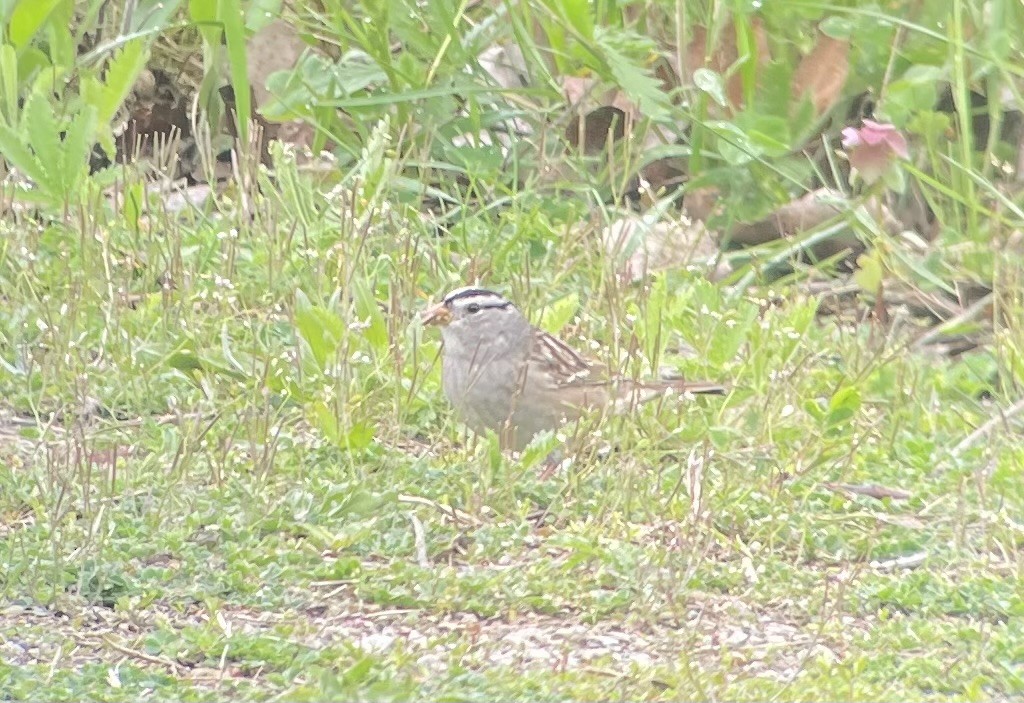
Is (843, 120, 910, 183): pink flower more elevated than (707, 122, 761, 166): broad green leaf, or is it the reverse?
(843, 120, 910, 183): pink flower

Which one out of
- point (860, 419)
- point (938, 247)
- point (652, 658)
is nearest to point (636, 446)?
point (860, 419)

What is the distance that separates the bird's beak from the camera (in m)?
5.57

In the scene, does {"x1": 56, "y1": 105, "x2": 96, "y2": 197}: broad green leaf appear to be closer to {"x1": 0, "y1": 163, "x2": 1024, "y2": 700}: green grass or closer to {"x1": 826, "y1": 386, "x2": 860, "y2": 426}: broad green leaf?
{"x1": 0, "y1": 163, "x2": 1024, "y2": 700}: green grass

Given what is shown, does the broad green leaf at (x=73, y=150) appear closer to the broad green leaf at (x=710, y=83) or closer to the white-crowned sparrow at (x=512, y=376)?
the white-crowned sparrow at (x=512, y=376)

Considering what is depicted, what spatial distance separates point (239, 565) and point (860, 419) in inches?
76.7

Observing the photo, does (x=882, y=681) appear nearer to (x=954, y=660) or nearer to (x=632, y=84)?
(x=954, y=660)

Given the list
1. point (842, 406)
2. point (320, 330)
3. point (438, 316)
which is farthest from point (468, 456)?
point (842, 406)

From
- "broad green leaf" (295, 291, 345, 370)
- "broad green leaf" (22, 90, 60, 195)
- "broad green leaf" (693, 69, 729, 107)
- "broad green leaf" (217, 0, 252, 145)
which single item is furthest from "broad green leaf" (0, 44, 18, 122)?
"broad green leaf" (693, 69, 729, 107)

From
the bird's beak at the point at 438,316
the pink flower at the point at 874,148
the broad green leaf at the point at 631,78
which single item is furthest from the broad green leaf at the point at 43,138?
the pink flower at the point at 874,148

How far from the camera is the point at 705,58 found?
7.11 m

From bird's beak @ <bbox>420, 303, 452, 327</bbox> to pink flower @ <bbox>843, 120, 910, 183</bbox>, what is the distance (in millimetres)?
1375

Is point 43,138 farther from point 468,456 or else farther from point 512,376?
point 468,456

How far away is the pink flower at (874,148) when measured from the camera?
5.98 metres

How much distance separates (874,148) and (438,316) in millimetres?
1503
